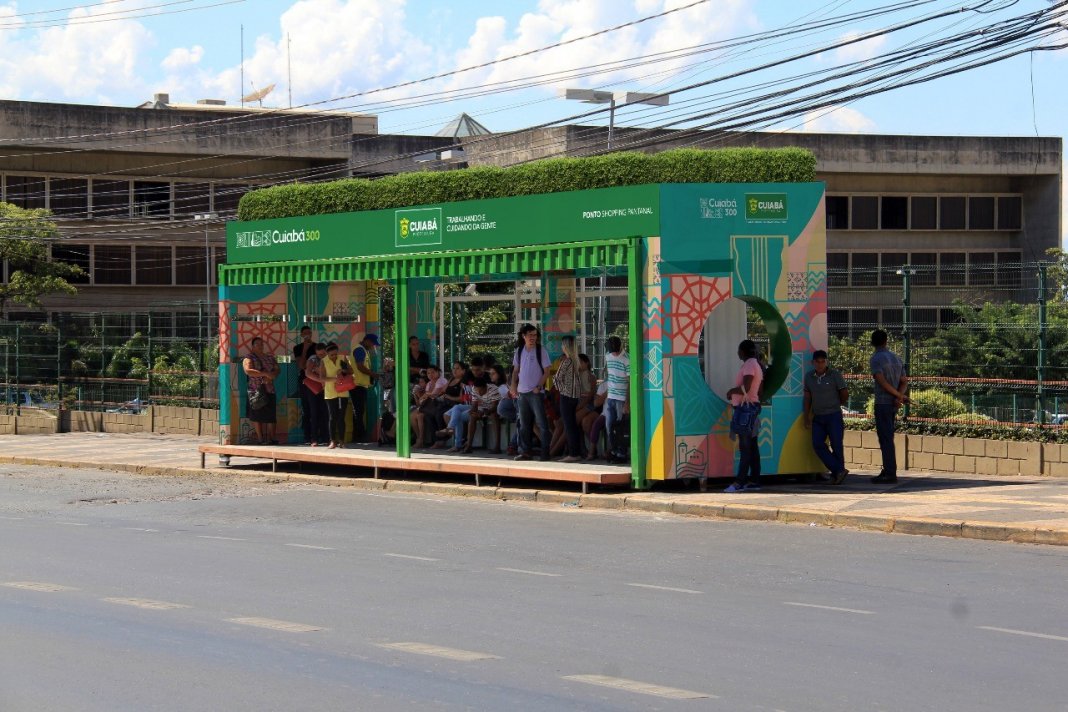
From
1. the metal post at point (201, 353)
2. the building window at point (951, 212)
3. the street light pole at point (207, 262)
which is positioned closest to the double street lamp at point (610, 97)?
the metal post at point (201, 353)

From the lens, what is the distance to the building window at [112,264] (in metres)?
56.3

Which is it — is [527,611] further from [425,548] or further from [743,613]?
[425,548]

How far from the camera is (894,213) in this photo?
6112 centimetres

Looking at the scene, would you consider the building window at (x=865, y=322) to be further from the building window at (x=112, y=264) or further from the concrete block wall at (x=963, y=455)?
the building window at (x=112, y=264)

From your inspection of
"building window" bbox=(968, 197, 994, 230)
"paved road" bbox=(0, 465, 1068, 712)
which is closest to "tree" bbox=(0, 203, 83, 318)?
"paved road" bbox=(0, 465, 1068, 712)

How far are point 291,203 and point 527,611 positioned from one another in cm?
1334

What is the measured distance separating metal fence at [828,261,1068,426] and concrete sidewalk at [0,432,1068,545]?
0.98 meters

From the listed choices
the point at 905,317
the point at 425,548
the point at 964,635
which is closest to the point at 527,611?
the point at 964,635

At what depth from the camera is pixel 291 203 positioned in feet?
72.2

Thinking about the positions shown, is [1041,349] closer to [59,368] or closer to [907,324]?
[907,324]

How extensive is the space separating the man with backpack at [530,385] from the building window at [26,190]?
4005 cm

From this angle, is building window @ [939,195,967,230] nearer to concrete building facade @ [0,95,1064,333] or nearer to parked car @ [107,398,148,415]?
concrete building facade @ [0,95,1064,333]

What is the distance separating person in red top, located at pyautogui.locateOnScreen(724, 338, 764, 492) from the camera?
55.4 ft

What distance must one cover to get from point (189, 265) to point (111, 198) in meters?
4.28
